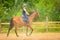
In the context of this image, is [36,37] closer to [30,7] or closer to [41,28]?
[41,28]

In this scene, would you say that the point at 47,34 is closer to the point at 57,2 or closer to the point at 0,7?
the point at 57,2

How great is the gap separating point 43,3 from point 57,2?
402 mm

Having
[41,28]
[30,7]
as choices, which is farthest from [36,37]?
[30,7]

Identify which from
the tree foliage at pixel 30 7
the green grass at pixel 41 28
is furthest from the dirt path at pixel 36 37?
the tree foliage at pixel 30 7

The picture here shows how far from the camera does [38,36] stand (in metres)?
5.77

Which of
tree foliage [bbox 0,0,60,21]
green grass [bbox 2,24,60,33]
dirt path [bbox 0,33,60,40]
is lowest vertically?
dirt path [bbox 0,33,60,40]

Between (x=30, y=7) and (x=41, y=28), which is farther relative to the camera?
(x=41, y=28)

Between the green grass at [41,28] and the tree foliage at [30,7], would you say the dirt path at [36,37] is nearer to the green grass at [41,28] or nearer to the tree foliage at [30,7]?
the green grass at [41,28]

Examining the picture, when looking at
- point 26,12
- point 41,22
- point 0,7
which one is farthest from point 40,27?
point 0,7

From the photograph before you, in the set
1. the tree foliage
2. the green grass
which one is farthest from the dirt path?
the tree foliage

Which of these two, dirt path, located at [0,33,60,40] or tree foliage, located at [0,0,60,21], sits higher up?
tree foliage, located at [0,0,60,21]

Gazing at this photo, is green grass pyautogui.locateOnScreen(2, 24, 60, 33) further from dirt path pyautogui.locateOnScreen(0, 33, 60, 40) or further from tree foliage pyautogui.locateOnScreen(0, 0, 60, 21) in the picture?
tree foliage pyautogui.locateOnScreen(0, 0, 60, 21)

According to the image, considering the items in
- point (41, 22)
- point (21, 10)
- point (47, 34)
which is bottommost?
point (47, 34)

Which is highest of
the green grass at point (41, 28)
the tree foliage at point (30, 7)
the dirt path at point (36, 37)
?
the tree foliage at point (30, 7)
